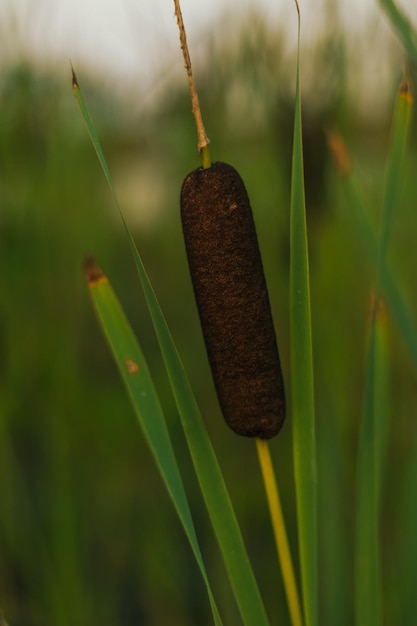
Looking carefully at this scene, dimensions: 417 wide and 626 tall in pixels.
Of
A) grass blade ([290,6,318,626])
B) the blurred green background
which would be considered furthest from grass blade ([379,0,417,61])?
the blurred green background

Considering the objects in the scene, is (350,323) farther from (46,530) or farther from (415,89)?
(46,530)

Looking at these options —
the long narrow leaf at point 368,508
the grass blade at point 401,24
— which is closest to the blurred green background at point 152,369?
the long narrow leaf at point 368,508

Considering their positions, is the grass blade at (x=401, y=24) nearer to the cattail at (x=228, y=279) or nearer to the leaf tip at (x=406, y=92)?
the leaf tip at (x=406, y=92)

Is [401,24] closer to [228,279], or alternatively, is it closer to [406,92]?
[406,92]

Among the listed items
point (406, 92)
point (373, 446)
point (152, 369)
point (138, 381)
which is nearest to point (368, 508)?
point (373, 446)

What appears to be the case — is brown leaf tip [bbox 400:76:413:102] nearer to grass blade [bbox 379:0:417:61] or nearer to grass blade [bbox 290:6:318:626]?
grass blade [bbox 379:0:417:61]

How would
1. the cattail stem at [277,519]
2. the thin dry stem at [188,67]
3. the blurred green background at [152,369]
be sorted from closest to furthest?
the thin dry stem at [188,67]
the cattail stem at [277,519]
the blurred green background at [152,369]

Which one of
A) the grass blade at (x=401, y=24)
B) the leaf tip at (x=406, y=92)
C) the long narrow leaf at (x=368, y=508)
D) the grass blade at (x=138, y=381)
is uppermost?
the grass blade at (x=401, y=24)
